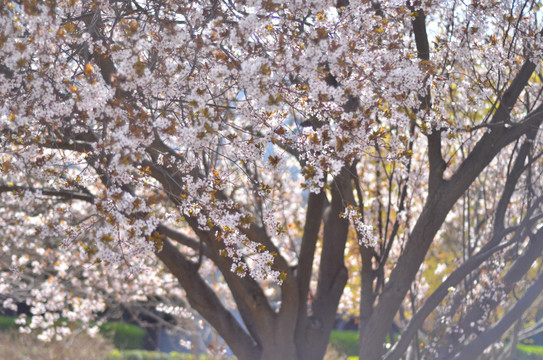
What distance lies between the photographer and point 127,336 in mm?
17578

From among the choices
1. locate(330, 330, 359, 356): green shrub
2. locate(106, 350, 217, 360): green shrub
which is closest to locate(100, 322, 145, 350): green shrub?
locate(106, 350, 217, 360): green shrub

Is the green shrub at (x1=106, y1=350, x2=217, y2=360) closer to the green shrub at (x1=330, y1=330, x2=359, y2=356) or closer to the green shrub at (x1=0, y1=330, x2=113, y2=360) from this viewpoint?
the green shrub at (x1=0, y1=330, x2=113, y2=360)

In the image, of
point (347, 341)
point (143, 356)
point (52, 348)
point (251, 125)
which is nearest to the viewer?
point (251, 125)

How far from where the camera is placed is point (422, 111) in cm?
434

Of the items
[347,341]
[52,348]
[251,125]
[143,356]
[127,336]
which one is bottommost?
[52,348]

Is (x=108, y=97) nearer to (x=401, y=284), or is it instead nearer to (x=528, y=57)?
(x=401, y=284)

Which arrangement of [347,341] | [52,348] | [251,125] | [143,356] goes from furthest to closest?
[347,341], [143,356], [52,348], [251,125]

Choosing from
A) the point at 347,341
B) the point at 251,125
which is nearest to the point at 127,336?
the point at 347,341

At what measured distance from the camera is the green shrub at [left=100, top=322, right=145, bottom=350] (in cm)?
1700

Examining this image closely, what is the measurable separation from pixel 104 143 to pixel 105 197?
0.32 meters

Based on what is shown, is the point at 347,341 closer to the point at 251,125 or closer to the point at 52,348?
the point at 52,348

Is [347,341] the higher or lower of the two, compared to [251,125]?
higher

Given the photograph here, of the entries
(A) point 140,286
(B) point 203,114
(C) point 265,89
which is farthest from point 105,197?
(A) point 140,286

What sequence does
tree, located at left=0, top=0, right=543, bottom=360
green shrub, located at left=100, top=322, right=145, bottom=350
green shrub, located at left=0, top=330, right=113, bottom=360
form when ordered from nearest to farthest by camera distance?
tree, located at left=0, top=0, right=543, bottom=360
green shrub, located at left=0, top=330, right=113, bottom=360
green shrub, located at left=100, top=322, right=145, bottom=350
